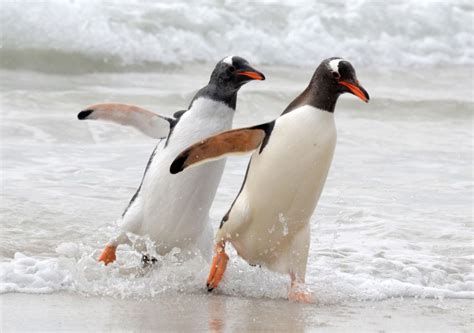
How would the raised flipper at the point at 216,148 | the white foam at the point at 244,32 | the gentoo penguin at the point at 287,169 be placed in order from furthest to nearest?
the white foam at the point at 244,32
the gentoo penguin at the point at 287,169
the raised flipper at the point at 216,148

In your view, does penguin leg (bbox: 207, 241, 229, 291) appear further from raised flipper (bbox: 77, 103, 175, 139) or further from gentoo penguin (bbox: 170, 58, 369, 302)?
raised flipper (bbox: 77, 103, 175, 139)

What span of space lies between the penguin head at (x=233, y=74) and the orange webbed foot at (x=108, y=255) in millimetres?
855

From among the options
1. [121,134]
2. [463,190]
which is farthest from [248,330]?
[121,134]

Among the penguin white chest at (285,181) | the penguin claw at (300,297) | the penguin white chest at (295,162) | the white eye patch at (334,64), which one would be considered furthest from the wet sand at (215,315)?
the white eye patch at (334,64)

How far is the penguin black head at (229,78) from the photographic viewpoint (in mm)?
4324

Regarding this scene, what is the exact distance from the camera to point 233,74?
14.2 feet

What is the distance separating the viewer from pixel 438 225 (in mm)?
6125

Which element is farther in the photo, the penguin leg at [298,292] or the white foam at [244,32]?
the white foam at [244,32]

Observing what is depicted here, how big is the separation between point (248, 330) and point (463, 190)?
3.75m

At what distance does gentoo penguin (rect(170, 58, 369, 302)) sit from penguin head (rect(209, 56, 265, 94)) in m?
0.21

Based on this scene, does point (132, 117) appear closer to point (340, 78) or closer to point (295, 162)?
point (295, 162)

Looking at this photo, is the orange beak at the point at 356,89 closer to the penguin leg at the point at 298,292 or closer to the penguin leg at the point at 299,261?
the penguin leg at the point at 299,261

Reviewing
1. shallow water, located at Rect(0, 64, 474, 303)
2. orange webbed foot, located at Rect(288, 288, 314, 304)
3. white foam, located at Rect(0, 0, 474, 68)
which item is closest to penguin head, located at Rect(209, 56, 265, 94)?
shallow water, located at Rect(0, 64, 474, 303)

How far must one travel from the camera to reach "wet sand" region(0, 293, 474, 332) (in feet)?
12.2
